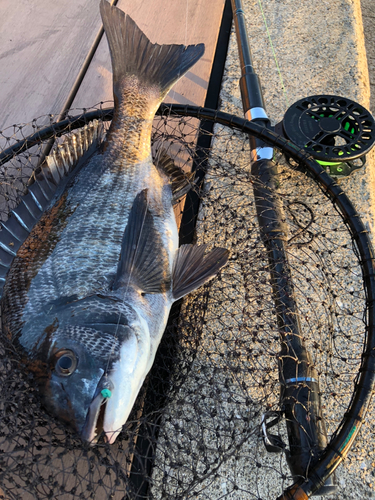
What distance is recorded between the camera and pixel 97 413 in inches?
45.3

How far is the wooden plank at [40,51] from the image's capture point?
8.29 ft

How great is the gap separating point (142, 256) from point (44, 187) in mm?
642

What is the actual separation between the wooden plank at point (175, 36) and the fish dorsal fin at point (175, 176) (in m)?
0.84

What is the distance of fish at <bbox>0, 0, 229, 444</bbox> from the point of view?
1206 millimetres

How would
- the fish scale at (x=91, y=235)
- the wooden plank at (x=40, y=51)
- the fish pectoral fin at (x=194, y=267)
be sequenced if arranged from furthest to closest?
1. the wooden plank at (x=40, y=51)
2. the fish pectoral fin at (x=194, y=267)
3. the fish scale at (x=91, y=235)

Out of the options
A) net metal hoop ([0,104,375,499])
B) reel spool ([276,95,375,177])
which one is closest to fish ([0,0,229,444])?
net metal hoop ([0,104,375,499])

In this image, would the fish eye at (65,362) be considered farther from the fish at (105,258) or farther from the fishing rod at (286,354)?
the fishing rod at (286,354)

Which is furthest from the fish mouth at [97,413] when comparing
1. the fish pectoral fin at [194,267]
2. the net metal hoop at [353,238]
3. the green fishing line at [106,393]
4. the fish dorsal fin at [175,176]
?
the fish dorsal fin at [175,176]

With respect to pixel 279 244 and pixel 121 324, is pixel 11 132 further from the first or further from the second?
pixel 279 244

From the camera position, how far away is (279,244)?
153cm

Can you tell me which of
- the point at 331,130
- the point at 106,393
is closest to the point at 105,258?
the point at 106,393

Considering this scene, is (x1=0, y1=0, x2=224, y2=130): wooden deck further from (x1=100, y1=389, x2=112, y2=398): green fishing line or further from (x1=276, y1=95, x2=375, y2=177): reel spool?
(x1=100, y1=389, x2=112, y2=398): green fishing line

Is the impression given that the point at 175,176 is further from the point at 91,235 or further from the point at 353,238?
the point at 353,238

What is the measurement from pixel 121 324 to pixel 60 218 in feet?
1.98
